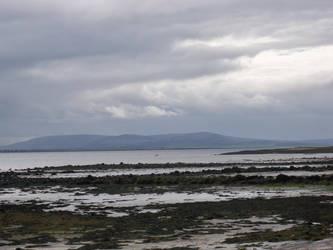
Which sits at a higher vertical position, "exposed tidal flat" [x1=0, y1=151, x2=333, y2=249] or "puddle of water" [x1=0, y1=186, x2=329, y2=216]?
"exposed tidal flat" [x1=0, y1=151, x2=333, y2=249]

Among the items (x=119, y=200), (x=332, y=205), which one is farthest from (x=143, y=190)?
(x=332, y=205)

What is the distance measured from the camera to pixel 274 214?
87.7 feet

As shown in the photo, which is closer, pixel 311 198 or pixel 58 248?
pixel 58 248

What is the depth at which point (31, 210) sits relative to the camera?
106ft

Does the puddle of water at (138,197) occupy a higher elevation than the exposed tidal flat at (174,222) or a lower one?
lower

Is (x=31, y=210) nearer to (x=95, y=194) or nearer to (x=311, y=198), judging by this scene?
(x=95, y=194)

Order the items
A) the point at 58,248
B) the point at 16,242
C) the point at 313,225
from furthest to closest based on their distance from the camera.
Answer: the point at 313,225
the point at 16,242
the point at 58,248

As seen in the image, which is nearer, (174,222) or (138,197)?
(174,222)

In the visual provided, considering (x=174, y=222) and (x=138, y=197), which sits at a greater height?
(x=174, y=222)

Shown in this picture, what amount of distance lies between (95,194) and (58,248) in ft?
85.5

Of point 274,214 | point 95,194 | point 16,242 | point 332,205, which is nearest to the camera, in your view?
point 16,242

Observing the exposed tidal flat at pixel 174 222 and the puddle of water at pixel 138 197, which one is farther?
the puddle of water at pixel 138 197

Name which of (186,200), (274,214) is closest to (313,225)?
(274,214)

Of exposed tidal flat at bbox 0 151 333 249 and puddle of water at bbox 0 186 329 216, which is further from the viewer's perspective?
puddle of water at bbox 0 186 329 216
